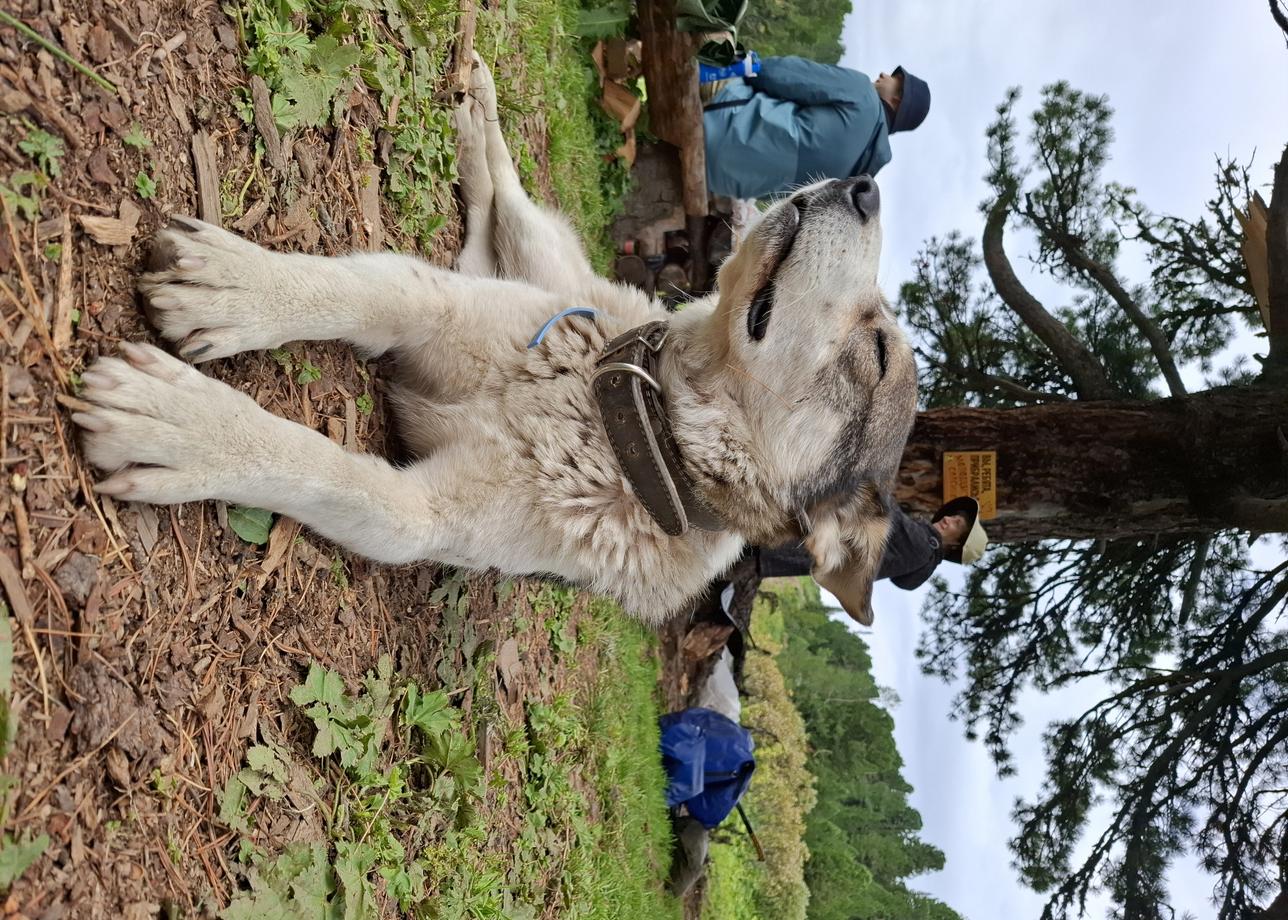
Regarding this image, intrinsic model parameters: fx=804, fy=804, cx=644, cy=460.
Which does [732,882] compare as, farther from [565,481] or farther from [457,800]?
[565,481]

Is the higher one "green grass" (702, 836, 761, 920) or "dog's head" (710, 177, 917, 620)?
"dog's head" (710, 177, 917, 620)

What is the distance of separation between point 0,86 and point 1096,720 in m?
8.87

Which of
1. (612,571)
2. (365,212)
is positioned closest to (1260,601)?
(612,571)

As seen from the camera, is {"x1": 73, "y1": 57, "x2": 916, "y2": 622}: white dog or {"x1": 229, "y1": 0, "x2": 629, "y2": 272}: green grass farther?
{"x1": 229, "y1": 0, "x2": 629, "y2": 272}: green grass

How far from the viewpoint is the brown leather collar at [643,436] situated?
2988 millimetres

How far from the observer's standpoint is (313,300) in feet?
8.36

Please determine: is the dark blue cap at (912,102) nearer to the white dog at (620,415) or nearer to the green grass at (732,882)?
the white dog at (620,415)

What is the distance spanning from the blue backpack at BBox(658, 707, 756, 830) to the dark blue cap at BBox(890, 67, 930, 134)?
263 inches

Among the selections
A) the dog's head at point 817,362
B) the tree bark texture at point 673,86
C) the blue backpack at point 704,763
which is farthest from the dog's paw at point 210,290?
the blue backpack at point 704,763

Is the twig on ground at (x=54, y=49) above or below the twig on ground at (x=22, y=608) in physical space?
above

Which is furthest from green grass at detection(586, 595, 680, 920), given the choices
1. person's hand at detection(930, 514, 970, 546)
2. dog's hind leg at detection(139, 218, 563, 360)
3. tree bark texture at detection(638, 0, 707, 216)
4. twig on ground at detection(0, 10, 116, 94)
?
twig on ground at detection(0, 10, 116, 94)

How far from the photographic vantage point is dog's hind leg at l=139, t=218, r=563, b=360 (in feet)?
7.27

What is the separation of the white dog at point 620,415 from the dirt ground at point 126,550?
0.28 metres

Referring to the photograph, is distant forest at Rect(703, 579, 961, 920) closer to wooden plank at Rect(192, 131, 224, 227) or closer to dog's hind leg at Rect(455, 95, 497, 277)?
dog's hind leg at Rect(455, 95, 497, 277)
